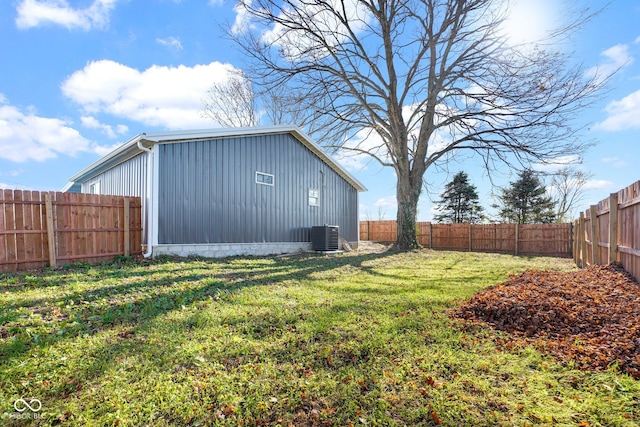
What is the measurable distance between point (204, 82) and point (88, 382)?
2082cm

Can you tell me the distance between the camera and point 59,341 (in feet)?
9.80

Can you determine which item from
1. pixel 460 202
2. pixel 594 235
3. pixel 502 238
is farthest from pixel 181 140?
pixel 460 202

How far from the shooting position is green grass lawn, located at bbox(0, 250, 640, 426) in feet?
6.70

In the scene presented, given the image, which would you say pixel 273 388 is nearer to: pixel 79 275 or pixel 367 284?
pixel 367 284

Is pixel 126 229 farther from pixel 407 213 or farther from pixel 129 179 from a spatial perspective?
pixel 407 213

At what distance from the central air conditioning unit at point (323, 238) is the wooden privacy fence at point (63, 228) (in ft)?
19.5

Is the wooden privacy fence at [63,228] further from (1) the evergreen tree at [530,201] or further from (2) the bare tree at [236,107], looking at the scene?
(1) the evergreen tree at [530,201]

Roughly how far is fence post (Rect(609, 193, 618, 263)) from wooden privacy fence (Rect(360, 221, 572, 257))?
32.9 ft

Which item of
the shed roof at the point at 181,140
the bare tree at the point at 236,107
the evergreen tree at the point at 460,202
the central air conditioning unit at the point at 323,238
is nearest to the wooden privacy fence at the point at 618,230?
the central air conditioning unit at the point at 323,238

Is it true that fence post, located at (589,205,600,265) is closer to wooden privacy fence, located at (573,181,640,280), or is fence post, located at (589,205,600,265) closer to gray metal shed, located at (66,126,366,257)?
wooden privacy fence, located at (573,181,640,280)

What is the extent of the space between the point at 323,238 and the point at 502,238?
9.97 m

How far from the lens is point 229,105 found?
70.6ft

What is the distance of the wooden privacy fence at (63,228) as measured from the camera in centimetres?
655

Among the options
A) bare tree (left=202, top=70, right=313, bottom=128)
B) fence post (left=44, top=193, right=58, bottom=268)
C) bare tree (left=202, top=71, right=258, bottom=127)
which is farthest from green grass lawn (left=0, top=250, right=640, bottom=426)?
bare tree (left=202, top=71, right=258, bottom=127)
